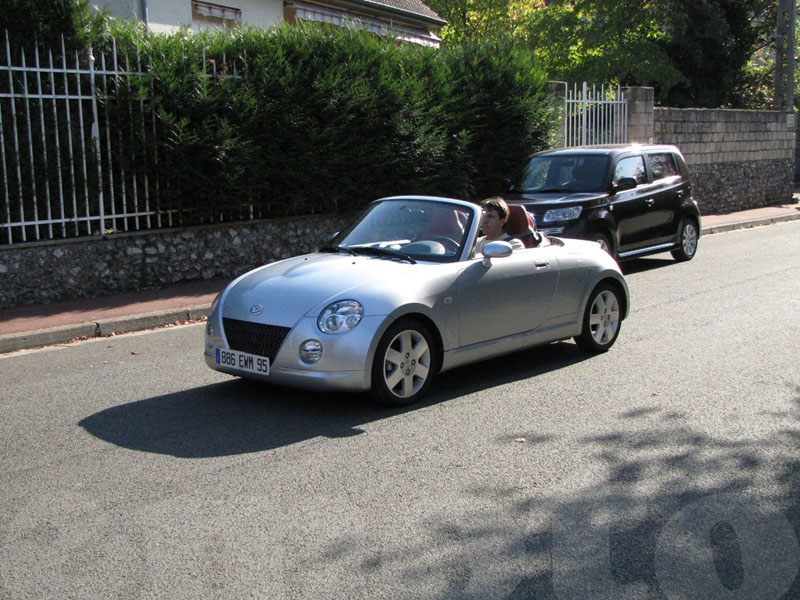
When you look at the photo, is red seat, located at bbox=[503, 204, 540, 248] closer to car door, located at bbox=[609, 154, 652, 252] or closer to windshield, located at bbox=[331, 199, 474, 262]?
windshield, located at bbox=[331, 199, 474, 262]

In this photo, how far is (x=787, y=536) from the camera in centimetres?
403

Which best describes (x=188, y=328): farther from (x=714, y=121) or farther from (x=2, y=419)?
(x=714, y=121)

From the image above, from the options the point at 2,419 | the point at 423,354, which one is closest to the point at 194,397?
the point at 2,419

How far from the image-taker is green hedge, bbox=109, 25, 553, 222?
462 inches

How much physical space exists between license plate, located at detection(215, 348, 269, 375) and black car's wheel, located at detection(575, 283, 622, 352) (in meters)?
3.03

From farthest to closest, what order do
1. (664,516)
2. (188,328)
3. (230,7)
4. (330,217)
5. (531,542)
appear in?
(230,7) → (330,217) → (188,328) → (664,516) → (531,542)

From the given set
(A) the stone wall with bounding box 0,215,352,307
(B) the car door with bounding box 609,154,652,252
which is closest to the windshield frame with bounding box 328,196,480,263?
(A) the stone wall with bounding box 0,215,352,307

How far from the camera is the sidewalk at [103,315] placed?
9.05 m

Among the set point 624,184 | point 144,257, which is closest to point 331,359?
point 144,257

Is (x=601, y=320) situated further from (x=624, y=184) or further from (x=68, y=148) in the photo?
(x=68, y=148)

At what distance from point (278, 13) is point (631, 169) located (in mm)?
11070

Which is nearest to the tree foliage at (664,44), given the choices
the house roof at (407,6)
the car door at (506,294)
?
the house roof at (407,6)

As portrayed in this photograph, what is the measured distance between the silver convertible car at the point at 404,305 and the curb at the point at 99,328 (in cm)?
329

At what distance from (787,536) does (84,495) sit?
3463 mm
